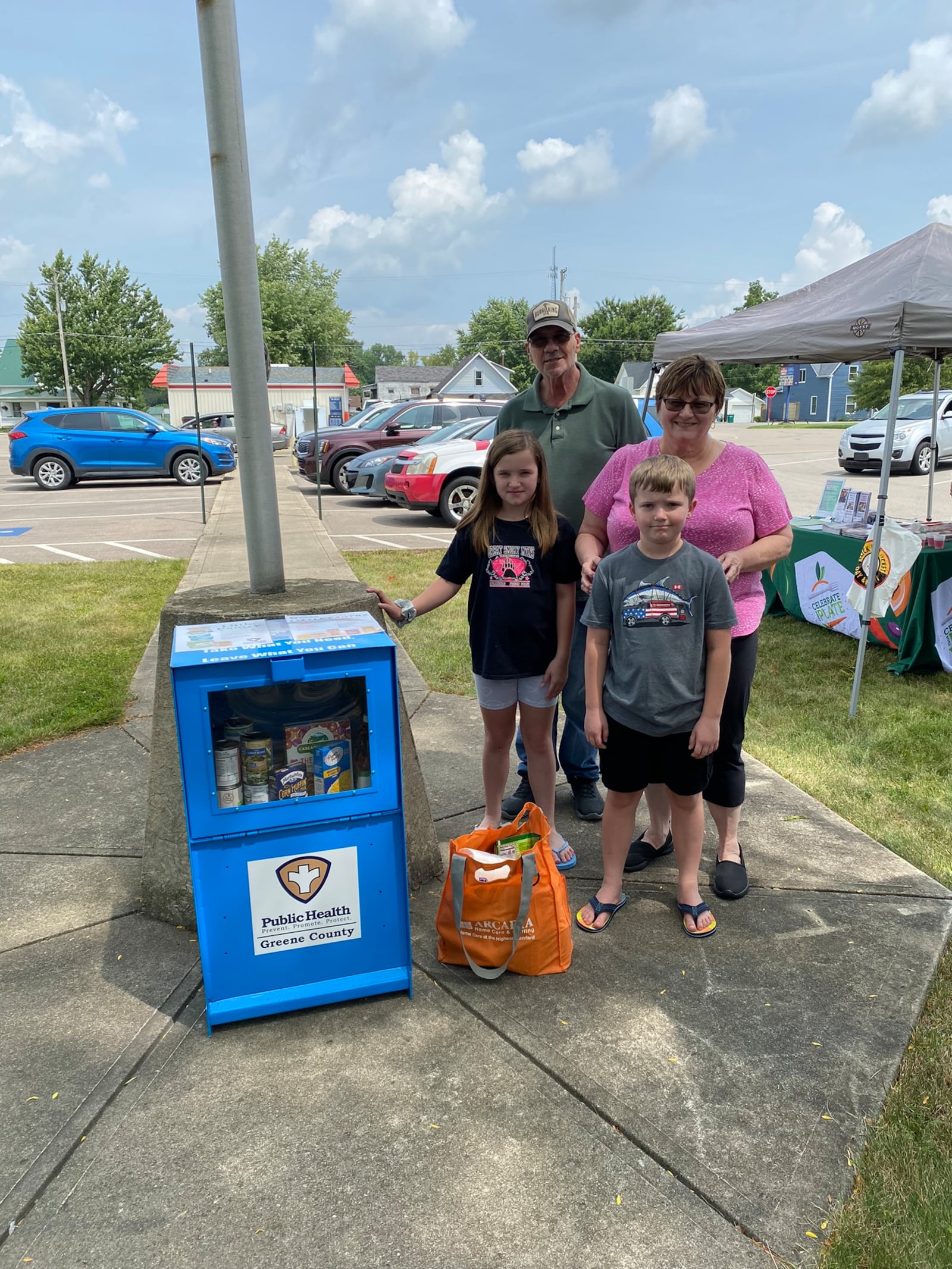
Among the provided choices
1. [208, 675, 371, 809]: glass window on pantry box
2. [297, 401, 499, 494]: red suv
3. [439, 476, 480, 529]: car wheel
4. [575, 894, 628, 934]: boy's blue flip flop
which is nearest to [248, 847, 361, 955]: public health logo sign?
[208, 675, 371, 809]: glass window on pantry box

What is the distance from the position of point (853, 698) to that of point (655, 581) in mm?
2999

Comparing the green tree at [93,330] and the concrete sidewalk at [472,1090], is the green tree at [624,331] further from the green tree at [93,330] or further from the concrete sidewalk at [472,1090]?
the concrete sidewalk at [472,1090]

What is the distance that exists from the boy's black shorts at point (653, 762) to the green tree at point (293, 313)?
63.8 meters

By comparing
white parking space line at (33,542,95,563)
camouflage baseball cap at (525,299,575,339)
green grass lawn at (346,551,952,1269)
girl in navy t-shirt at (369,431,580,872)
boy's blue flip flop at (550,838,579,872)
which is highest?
camouflage baseball cap at (525,299,575,339)

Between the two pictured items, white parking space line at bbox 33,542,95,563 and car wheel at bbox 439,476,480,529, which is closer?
white parking space line at bbox 33,542,95,563

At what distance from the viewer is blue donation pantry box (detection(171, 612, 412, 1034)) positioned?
2.37 metres

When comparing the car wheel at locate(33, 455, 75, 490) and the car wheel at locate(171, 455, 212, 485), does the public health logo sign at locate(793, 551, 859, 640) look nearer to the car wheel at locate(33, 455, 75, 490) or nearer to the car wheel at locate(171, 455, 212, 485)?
the car wheel at locate(171, 455, 212, 485)

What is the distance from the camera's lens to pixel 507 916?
2.63m

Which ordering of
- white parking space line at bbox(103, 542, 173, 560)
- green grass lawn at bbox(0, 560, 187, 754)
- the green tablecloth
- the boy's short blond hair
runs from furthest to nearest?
1. white parking space line at bbox(103, 542, 173, 560)
2. the green tablecloth
3. green grass lawn at bbox(0, 560, 187, 754)
4. the boy's short blond hair

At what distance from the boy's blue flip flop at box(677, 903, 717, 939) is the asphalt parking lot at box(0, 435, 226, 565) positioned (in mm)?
8941

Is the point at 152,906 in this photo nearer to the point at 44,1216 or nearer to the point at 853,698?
the point at 44,1216

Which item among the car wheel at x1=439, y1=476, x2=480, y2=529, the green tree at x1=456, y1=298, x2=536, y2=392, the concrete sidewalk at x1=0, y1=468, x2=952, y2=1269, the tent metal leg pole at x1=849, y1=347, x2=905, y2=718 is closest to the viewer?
the concrete sidewalk at x1=0, y1=468, x2=952, y2=1269

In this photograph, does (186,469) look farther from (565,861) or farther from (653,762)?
(653,762)

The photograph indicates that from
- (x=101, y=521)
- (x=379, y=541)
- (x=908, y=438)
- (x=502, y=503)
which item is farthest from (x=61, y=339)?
(x=502, y=503)
